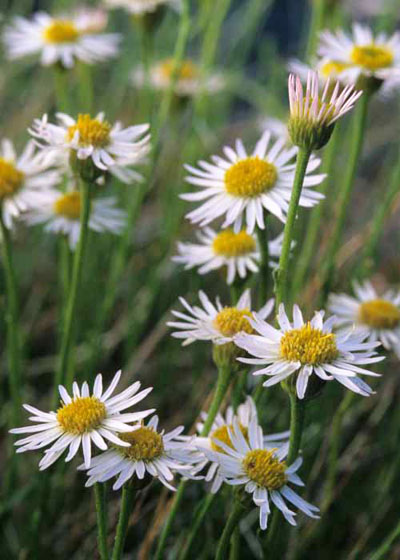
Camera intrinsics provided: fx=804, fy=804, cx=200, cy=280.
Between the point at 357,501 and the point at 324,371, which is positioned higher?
the point at 324,371

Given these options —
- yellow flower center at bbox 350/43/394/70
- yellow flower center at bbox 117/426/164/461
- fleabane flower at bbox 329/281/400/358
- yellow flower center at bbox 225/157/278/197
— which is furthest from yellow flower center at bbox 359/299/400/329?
yellow flower center at bbox 117/426/164/461

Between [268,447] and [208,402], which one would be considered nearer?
[268,447]

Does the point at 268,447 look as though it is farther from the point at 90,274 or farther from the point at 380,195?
the point at 380,195

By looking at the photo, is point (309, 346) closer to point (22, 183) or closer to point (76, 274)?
point (76, 274)

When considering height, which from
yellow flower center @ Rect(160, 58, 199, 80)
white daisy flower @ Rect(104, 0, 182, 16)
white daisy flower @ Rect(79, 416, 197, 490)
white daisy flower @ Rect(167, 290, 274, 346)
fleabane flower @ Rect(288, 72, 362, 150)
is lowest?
white daisy flower @ Rect(79, 416, 197, 490)

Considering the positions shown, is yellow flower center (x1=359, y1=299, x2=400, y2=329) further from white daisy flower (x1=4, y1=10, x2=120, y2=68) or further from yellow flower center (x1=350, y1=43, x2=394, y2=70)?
white daisy flower (x1=4, y1=10, x2=120, y2=68)

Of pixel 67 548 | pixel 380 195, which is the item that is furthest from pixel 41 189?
pixel 380 195
